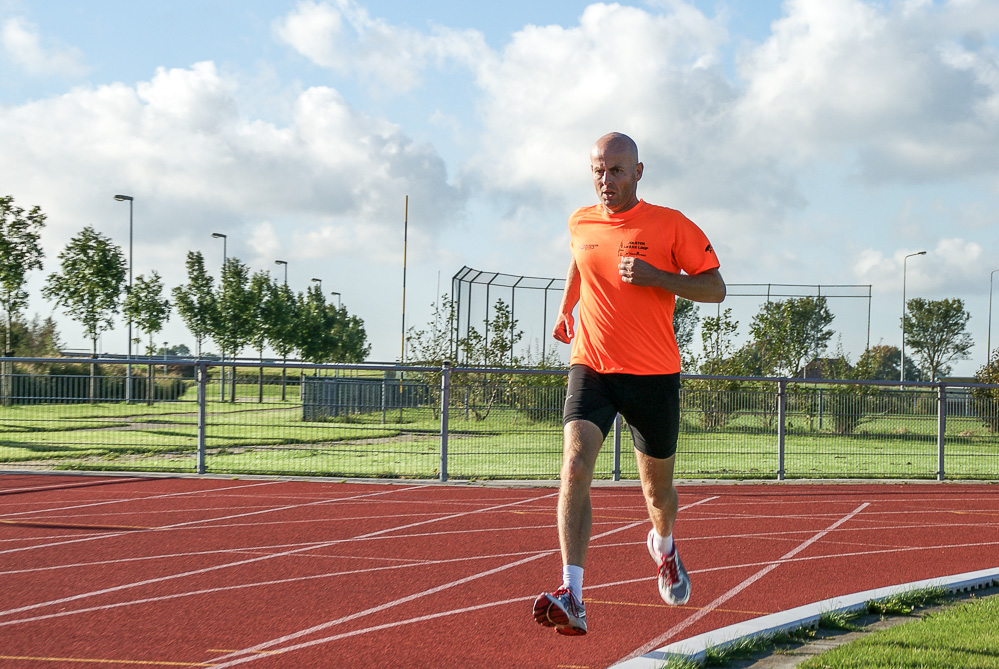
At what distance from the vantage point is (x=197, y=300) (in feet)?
154

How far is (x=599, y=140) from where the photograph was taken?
4.55 metres

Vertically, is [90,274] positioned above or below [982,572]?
above

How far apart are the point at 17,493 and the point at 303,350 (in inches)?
1751

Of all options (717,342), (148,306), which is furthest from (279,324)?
(717,342)

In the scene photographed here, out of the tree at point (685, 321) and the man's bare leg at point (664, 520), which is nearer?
the man's bare leg at point (664, 520)

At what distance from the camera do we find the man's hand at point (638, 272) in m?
4.29

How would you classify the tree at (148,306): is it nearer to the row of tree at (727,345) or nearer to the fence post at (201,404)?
the row of tree at (727,345)

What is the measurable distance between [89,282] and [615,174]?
3301cm

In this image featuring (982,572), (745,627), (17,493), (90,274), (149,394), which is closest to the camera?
(745,627)

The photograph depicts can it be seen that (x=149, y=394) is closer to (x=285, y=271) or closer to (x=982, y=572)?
(x=982, y=572)

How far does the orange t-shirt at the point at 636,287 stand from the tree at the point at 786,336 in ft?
82.1

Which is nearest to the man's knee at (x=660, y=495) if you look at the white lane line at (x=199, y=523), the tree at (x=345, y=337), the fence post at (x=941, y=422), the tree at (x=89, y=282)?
the white lane line at (x=199, y=523)

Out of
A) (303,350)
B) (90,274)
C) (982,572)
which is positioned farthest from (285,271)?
(982,572)

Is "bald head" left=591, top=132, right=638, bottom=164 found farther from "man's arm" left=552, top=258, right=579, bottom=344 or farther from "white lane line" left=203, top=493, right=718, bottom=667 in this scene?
"white lane line" left=203, top=493, right=718, bottom=667
